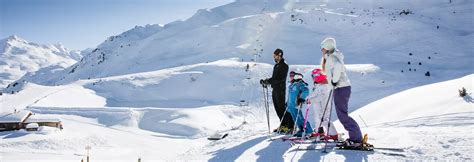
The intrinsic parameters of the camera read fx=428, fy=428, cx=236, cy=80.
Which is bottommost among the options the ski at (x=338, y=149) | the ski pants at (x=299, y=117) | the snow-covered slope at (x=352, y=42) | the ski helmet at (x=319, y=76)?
the ski at (x=338, y=149)

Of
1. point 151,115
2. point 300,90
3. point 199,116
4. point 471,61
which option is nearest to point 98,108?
point 151,115

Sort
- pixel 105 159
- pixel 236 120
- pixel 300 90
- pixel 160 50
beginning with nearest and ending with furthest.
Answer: pixel 300 90, pixel 105 159, pixel 236 120, pixel 160 50

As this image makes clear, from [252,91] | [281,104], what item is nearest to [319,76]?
Result: [281,104]

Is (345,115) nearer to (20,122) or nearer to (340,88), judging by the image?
(340,88)

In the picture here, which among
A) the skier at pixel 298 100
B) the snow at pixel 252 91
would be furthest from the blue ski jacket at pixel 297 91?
the snow at pixel 252 91

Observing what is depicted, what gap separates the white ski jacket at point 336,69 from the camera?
655 cm

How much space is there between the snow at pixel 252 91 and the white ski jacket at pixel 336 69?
1.09m

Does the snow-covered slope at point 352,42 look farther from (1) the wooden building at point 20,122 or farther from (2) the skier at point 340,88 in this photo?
(2) the skier at point 340,88

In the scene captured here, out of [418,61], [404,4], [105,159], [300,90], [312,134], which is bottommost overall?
[105,159]

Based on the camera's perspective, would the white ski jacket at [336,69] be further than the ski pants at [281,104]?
No

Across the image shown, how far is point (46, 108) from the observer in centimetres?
2303

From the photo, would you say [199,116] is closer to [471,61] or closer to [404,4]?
[471,61]

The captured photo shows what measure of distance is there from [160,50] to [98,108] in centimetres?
2084

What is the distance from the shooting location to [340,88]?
6.69 meters
